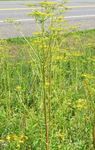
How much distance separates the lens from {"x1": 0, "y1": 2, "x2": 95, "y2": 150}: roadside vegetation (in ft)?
13.3

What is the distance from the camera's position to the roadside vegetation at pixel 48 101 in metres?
4.04

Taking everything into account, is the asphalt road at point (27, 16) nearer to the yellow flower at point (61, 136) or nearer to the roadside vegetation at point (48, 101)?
the roadside vegetation at point (48, 101)

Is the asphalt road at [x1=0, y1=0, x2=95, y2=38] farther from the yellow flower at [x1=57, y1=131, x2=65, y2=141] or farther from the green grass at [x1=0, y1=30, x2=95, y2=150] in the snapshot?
the yellow flower at [x1=57, y1=131, x2=65, y2=141]

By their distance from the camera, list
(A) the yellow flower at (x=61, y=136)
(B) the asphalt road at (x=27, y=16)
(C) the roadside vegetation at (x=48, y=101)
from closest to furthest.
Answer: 1. (C) the roadside vegetation at (x=48, y=101)
2. (A) the yellow flower at (x=61, y=136)
3. (B) the asphalt road at (x=27, y=16)

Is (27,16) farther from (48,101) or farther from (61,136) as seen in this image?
(48,101)

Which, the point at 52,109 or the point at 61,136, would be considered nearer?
the point at 61,136

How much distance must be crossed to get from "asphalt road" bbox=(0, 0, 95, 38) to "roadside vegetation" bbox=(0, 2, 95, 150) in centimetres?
376

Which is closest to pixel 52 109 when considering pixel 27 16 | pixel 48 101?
pixel 48 101

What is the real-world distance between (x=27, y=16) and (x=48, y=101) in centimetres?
888

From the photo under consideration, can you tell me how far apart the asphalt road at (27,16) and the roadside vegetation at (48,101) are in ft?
12.4

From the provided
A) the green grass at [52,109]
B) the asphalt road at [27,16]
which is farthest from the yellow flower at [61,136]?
the asphalt road at [27,16]

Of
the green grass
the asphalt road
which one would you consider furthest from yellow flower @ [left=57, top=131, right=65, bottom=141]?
the asphalt road

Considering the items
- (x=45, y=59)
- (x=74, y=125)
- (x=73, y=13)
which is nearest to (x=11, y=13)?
(x=73, y=13)

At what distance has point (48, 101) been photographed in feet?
13.0
